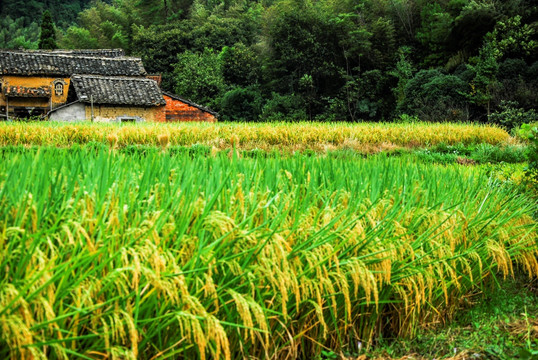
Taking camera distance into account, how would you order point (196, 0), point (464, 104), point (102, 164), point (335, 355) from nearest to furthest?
point (335, 355) < point (102, 164) < point (464, 104) < point (196, 0)

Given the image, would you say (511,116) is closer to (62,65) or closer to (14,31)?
(62,65)

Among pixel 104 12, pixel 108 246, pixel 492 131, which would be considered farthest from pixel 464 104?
pixel 104 12

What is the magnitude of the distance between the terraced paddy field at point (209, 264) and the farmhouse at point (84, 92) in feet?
78.1

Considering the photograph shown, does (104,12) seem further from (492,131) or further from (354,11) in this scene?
(492,131)

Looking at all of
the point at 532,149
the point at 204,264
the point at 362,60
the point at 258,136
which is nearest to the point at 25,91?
the point at 362,60

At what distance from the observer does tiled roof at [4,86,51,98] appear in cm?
2945

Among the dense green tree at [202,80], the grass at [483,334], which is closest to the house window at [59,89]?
the dense green tree at [202,80]

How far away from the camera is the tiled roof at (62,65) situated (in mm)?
31141

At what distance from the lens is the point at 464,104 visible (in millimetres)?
27188

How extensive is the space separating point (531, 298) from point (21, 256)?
3464mm

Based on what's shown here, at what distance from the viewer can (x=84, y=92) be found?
2617cm

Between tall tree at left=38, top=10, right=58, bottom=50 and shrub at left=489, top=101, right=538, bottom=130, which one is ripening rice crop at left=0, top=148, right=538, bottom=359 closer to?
shrub at left=489, top=101, right=538, bottom=130

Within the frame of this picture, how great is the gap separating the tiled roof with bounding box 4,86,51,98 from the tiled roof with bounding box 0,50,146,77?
0.99 meters

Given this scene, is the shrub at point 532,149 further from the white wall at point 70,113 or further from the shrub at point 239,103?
the shrub at point 239,103
